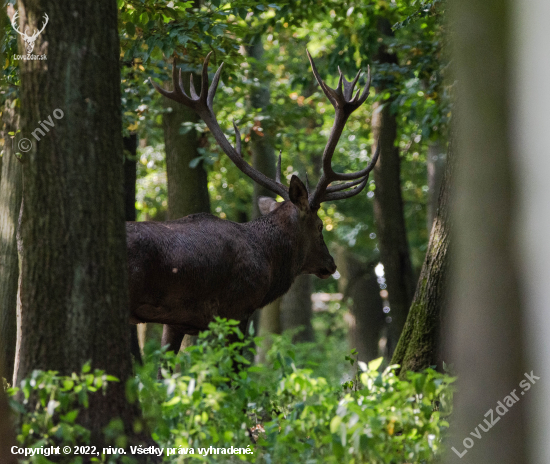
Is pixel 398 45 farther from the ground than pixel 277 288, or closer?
farther from the ground

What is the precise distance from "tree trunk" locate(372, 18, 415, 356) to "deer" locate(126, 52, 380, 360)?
114 inches

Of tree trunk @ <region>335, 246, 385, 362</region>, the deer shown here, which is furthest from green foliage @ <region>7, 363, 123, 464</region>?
tree trunk @ <region>335, 246, 385, 362</region>

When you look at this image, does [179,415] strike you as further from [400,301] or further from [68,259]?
[400,301]

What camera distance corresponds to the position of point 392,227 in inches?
436

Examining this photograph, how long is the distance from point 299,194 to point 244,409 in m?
3.57

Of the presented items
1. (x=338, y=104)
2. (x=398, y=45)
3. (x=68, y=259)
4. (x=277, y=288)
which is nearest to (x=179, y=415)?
(x=68, y=259)

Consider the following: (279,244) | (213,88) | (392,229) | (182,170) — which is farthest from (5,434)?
(392,229)

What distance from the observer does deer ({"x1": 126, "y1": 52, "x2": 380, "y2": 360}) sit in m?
5.83

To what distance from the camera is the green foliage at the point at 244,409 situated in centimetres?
360

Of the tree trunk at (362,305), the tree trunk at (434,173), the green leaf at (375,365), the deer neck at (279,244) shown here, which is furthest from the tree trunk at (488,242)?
the tree trunk at (362,305)

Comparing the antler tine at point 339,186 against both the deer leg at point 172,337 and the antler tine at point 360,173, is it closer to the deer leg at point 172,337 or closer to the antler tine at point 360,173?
the antler tine at point 360,173

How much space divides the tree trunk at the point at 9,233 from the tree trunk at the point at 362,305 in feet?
37.6

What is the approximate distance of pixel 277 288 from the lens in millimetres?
7328

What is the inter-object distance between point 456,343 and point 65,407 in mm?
2047
